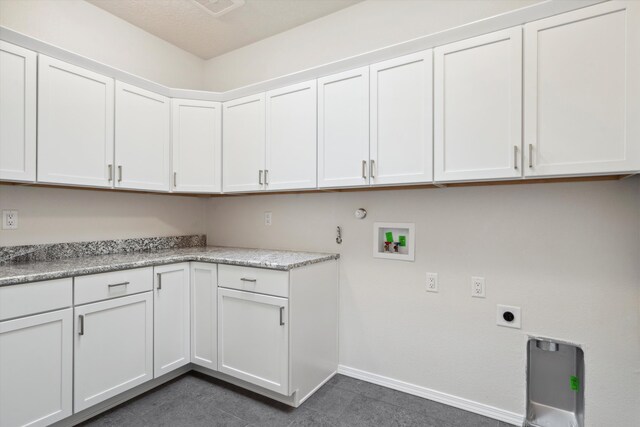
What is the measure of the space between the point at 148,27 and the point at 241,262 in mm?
2205

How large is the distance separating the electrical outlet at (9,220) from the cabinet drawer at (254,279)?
1288 mm

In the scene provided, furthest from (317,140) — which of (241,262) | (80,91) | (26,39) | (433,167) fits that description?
(26,39)

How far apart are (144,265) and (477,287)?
6.99 feet

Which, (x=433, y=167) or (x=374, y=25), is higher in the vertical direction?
(x=374, y=25)

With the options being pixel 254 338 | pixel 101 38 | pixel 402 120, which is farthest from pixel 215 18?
pixel 254 338

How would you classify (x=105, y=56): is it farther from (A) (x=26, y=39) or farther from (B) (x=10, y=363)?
(B) (x=10, y=363)

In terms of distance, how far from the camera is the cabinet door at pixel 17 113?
1733mm

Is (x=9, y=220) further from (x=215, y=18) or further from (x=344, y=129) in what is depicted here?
(x=344, y=129)

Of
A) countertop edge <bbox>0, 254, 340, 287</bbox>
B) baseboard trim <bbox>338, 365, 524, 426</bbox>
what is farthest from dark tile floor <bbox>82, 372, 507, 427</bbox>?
countertop edge <bbox>0, 254, 340, 287</bbox>

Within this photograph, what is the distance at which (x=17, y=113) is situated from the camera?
178 cm

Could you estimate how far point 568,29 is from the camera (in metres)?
1.49

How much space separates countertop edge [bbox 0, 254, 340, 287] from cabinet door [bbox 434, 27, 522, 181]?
1.00m

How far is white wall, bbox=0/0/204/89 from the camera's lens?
82.6 inches

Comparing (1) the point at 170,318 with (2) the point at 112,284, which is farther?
(1) the point at 170,318
